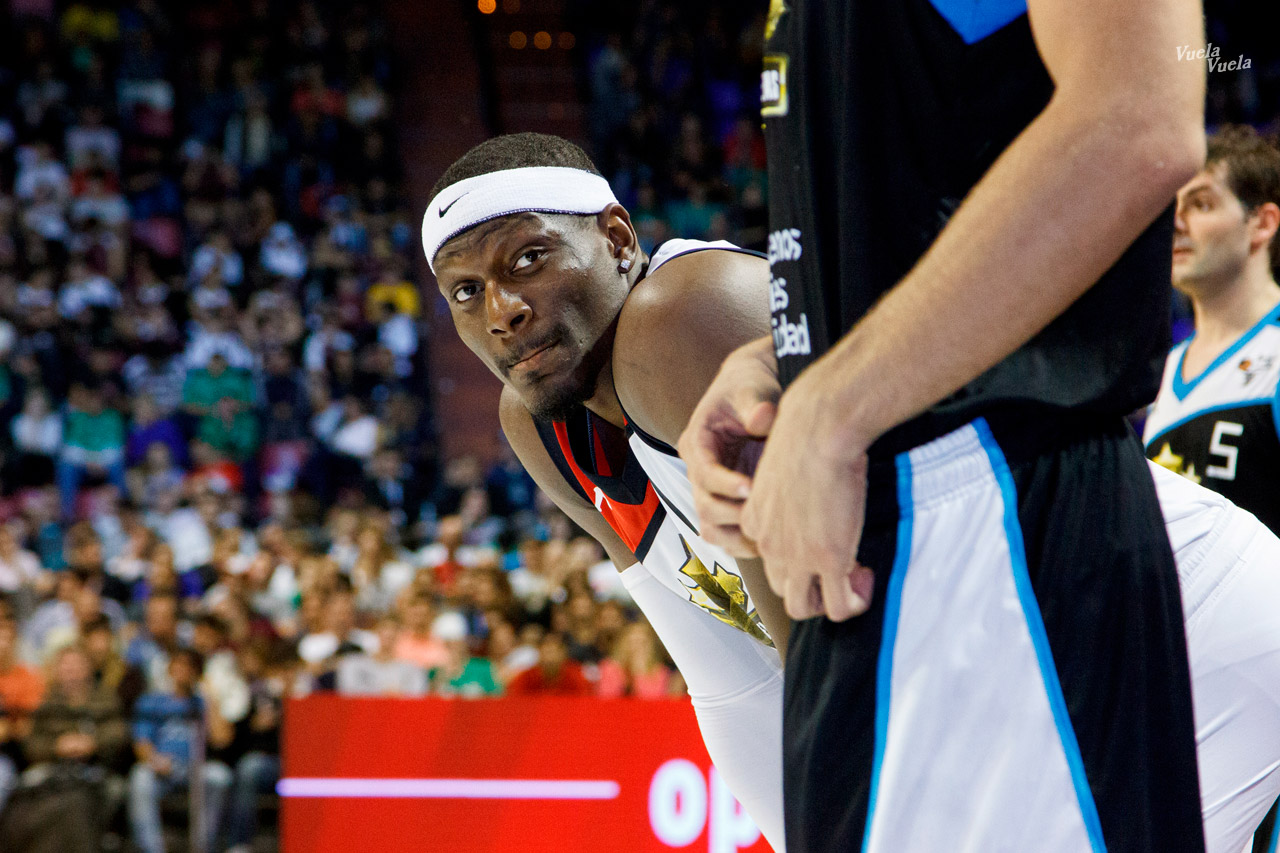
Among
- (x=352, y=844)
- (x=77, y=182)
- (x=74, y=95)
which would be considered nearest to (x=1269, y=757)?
(x=352, y=844)

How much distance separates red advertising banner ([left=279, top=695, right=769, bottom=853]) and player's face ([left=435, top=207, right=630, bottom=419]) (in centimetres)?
273

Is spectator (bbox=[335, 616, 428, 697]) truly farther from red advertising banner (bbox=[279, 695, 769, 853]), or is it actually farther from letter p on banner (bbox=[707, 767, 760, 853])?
letter p on banner (bbox=[707, 767, 760, 853])

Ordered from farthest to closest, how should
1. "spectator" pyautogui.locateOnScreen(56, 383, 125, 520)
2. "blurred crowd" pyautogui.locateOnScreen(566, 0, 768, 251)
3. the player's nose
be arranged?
"blurred crowd" pyautogui.locateOnScreen(566, 0, 768, 251) → "spectator" pyautogui.locateOnScreen(56, 383, 125, 520) → the player's nose

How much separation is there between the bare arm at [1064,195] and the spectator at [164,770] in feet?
18.8

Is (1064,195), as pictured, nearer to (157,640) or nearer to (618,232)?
(618,232)

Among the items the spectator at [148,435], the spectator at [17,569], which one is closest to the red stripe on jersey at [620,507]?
the spectator at [17,569]

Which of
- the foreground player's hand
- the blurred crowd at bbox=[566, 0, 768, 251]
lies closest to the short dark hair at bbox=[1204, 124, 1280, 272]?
the foreground player's hand

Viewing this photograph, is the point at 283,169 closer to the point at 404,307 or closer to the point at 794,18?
the point at 404,307

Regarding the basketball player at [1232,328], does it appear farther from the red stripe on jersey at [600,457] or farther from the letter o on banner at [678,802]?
the letter o on banner at [678,802]

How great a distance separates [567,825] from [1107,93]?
4.19 metres

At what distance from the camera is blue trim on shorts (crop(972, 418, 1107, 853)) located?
3.45 feet

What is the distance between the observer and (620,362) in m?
2.02

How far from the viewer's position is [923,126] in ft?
3.70

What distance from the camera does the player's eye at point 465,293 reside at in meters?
2.27
